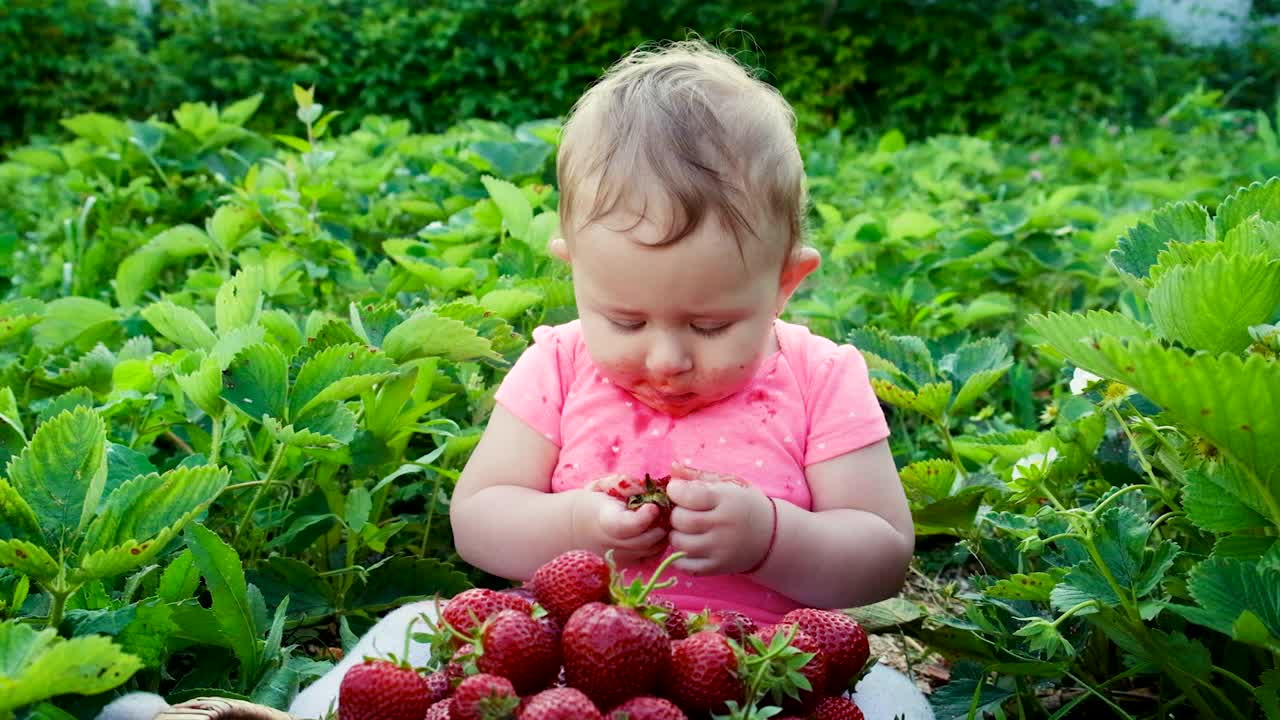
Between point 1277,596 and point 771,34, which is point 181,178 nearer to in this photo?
point 1277,596

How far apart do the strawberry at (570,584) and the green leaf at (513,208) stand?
1.30 meters

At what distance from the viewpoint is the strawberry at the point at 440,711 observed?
3.54 ft

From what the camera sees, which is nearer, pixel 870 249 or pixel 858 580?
pixel 858 580

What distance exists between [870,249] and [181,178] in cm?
204

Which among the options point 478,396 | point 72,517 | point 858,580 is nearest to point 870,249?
point 478,396

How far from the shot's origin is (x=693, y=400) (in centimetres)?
156

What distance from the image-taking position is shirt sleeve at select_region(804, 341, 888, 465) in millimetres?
1577

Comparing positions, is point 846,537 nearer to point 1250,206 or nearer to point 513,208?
point 1250,206

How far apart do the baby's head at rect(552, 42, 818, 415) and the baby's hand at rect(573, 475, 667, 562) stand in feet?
0.53

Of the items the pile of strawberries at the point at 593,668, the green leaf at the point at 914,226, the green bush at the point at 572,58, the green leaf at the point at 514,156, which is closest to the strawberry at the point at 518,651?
the pile of strawberries at the point at 593,668

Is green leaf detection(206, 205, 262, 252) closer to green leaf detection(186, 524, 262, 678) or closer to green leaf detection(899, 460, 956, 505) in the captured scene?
green leaf detection(186, 524, 262, 678)

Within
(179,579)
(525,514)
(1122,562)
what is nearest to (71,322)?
(179,579)

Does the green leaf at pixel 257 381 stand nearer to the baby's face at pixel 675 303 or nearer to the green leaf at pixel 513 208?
the baby's face at pixel 675 303

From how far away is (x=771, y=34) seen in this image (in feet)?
29.2
